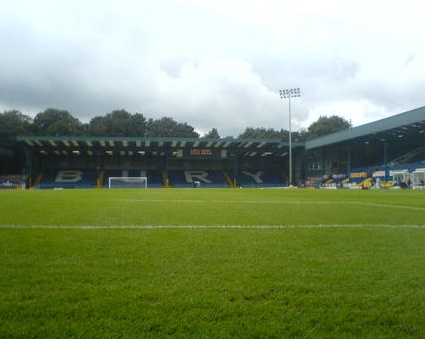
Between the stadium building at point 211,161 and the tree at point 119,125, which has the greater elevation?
the tree at point 119,125

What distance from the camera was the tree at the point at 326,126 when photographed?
277 ft

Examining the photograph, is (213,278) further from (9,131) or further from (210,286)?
(9,131)

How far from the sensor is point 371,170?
50438 millimetres

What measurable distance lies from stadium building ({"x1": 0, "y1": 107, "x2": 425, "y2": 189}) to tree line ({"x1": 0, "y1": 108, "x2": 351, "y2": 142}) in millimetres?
7286

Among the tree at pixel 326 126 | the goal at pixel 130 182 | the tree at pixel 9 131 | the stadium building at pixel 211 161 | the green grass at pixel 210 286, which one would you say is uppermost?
the tree at pixel 326 126

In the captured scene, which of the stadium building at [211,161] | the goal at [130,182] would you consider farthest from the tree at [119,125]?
the goal at [130,182]

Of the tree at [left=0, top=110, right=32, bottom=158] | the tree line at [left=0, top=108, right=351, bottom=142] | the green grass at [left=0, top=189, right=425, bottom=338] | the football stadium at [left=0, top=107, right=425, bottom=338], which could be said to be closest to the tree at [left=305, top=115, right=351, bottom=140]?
the tree line at [left=0, top=108, right=351, bottom=142]

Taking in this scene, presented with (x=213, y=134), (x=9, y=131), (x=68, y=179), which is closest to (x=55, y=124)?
(x=9, y=131)

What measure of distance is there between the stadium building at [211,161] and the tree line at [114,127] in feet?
23.9

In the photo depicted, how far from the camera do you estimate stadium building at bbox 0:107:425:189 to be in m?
52.9

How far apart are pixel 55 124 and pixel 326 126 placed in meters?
51.0

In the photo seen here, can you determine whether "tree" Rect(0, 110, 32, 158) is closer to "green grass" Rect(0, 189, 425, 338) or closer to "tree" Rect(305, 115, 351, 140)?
"tree" Rect(305, 115, 351, 140)

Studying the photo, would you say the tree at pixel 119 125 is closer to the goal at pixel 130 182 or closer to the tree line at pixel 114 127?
the tree line at pixel 114 127

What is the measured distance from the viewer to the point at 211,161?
217 ft
